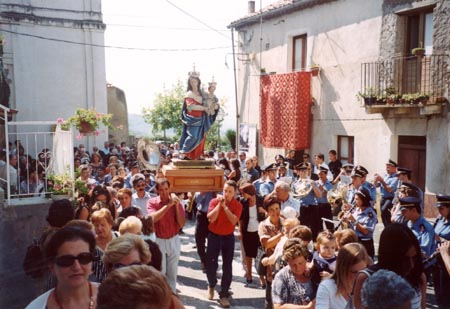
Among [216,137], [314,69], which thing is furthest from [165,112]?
[314,69]

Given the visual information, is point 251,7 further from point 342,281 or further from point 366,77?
point 342,281

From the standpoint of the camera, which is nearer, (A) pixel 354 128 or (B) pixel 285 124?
(A) pixel 354 128

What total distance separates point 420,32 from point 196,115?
730 cm

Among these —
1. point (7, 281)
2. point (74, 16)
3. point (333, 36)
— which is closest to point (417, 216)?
point (7, 281)

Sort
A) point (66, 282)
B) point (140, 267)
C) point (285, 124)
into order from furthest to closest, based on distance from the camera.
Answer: point (285, 124)
point (66, 282)
point (140, 267)

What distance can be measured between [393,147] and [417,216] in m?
7.61

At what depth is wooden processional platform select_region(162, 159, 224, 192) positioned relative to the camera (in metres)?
7.83

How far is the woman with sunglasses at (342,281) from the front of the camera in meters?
3.38

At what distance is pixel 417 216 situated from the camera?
218 inches

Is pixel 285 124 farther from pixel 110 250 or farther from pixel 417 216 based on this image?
pixel 110 250

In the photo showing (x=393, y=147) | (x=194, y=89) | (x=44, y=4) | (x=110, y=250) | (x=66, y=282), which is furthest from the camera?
(x=44, y=4)

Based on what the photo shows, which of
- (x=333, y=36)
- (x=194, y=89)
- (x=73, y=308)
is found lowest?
(x=73, y=308)

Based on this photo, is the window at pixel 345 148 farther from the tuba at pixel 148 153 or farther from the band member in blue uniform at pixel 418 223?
the band member in blue uniform at pixel 418 223

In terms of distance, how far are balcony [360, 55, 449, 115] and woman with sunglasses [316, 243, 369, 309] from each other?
8.96 meters
